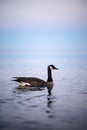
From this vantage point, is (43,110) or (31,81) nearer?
(43,110)

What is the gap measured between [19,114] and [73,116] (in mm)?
1123

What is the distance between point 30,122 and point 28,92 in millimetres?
4305

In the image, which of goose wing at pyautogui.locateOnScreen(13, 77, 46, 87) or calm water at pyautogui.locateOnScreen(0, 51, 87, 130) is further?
goose wing at pyautogui.locateOnScreen(13, 77, 46, 87)

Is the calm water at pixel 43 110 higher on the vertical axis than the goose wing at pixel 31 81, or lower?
lower

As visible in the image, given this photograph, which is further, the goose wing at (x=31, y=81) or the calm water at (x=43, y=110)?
the goose wing at (x=31, y=81)

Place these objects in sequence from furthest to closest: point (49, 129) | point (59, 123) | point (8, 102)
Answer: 1. point (8, 102)
2. point (59, 123)
3. point (49, 129)

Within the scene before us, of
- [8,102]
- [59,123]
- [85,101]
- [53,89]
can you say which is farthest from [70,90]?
[59,123]

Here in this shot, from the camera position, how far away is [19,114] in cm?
738

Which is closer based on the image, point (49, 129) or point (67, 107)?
point (49, 129)

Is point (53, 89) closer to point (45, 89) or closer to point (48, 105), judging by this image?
point (45, 89)

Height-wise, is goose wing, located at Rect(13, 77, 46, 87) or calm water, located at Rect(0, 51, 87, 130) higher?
goose wing, located at Rect(13, 77, 46, 87)

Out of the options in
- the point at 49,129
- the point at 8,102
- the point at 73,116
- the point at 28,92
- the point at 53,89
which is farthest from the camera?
the point at 53,89

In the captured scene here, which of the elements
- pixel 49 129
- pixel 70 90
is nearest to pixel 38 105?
pixel 49 129

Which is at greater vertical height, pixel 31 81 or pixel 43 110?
pixel 31 81
